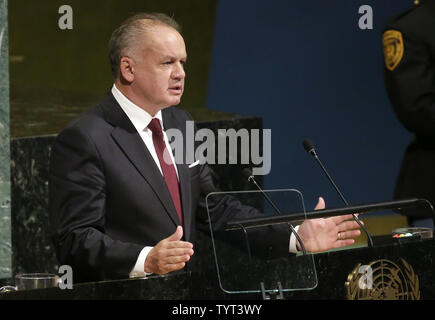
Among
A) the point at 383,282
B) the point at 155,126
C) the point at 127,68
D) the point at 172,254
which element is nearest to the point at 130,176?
the point at 155,126

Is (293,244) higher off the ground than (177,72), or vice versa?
(177,72)

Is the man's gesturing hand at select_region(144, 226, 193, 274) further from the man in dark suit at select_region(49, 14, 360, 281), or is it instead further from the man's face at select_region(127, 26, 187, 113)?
the man's face at select_region(127, 26, 187, 113)

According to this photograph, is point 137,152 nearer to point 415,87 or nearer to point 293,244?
point 293,244

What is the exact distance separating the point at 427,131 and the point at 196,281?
5.20 feet

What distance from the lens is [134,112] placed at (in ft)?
10.7

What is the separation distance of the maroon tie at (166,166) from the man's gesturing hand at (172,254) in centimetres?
45

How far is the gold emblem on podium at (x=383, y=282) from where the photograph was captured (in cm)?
295

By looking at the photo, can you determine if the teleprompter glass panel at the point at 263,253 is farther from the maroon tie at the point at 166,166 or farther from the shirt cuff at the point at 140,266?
the maroon tie at the point at 166,166

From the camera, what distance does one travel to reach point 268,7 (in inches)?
241

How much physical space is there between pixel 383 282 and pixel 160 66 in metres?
0.84

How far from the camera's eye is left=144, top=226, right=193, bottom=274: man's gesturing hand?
278cm
